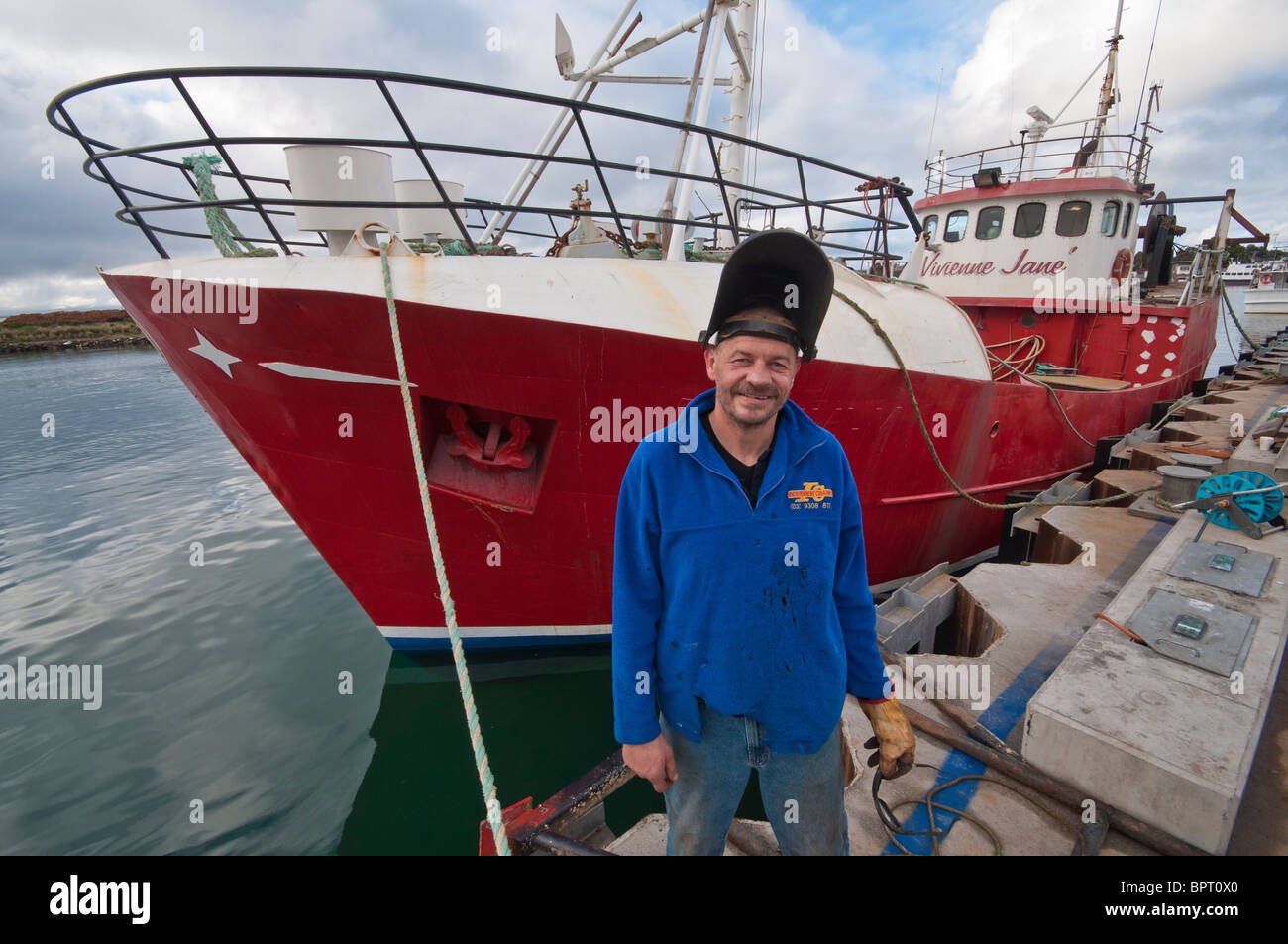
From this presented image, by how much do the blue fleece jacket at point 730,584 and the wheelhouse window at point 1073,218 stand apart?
1082cm

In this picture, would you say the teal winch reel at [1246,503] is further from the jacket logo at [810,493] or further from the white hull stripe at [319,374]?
the white hull stripe at [319,374]

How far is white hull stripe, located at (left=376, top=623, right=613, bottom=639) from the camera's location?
4496mm

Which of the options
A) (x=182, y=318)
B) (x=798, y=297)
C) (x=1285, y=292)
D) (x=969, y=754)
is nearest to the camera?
(x=798, y=297)

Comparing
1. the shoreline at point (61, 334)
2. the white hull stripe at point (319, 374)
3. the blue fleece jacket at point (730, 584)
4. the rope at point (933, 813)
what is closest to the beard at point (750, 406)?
the blue fleece jacket at point (730, 584)

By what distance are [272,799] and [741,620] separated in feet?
13.0

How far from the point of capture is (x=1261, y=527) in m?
3.75

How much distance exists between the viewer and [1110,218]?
927 cm

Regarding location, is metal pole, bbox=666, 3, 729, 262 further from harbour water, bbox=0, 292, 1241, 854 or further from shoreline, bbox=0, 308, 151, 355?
shoreline, bbox=0, 308, 151, 355

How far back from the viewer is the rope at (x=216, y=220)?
10.8ft

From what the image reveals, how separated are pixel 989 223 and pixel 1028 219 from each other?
581mm

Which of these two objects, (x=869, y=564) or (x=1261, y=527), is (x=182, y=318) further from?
(x=1261, y=527)

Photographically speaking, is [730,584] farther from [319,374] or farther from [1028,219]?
[1028,219]
